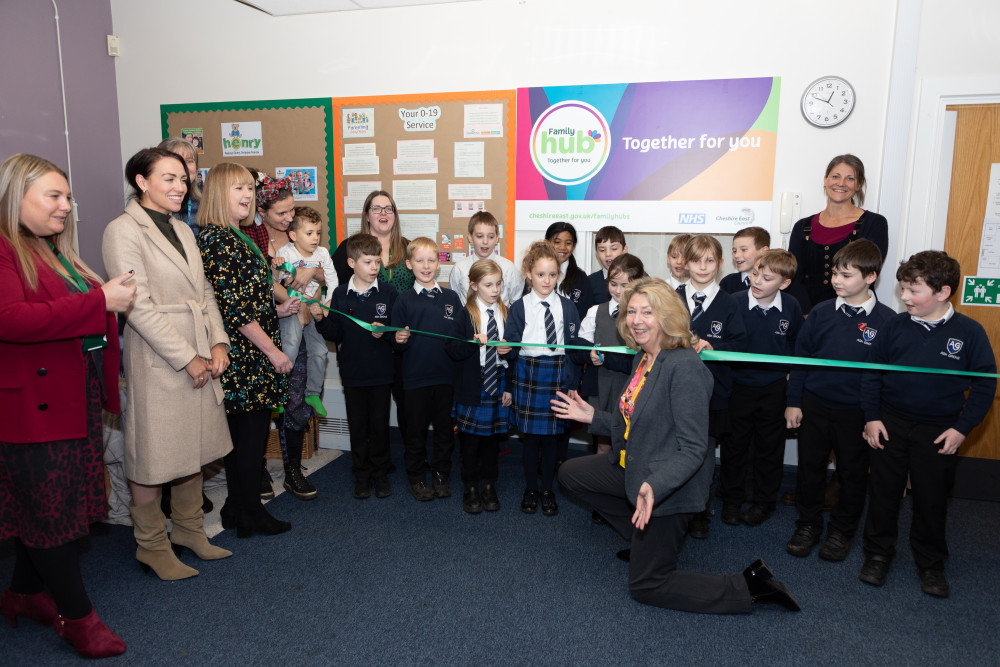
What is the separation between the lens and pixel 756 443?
357 cm

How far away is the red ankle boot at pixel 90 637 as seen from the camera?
2.29 m

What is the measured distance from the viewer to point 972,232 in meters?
3.96

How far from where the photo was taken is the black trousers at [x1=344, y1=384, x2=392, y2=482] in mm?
3771

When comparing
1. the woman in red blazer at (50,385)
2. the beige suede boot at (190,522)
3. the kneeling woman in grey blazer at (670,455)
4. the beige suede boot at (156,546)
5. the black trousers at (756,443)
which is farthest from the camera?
the black trousers at (756,443)

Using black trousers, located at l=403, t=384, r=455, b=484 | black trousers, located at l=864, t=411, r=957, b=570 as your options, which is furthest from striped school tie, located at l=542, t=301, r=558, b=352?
black trousers, located at l=864, t=411, r=957, b=570

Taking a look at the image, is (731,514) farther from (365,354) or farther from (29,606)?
(29,606)

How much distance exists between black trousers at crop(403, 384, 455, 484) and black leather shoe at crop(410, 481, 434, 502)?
0.03 meters

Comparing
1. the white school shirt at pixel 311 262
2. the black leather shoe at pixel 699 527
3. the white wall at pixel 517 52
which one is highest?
the white wall at pixel 517 52

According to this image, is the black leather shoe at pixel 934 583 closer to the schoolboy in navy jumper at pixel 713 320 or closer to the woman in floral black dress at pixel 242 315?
the schoolboy in navy jumper at pixel 713 320

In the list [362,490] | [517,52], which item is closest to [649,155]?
[517,52]

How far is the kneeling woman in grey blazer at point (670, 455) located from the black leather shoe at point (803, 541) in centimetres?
57

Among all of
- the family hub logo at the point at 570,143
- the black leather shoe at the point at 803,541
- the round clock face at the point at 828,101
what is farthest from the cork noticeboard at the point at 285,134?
the black leather shoe at the point at 803,541

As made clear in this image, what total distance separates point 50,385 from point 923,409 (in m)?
3.42

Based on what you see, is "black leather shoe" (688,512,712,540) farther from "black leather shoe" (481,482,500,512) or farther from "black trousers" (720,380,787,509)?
"black leather shoe" (481,482,500,512)
